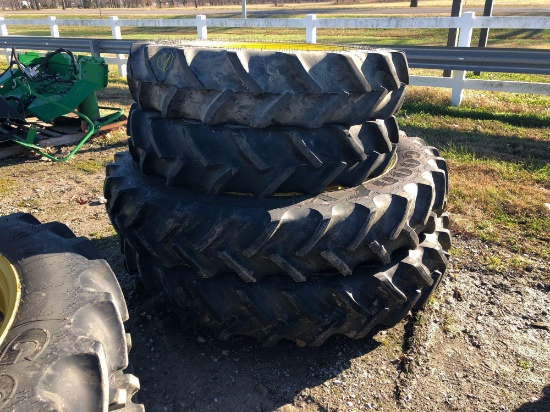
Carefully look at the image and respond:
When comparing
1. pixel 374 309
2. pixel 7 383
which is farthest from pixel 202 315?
pixel 7 383

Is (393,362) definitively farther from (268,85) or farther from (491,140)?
(491,140)

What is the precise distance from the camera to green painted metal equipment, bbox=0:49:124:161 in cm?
641

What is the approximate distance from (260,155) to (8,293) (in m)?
1.44

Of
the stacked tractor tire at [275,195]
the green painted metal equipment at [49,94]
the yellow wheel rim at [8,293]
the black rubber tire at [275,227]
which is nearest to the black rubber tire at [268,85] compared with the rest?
the stacked tractor tire at [275,195]

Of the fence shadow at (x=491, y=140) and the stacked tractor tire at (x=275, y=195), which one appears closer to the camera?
the stacked tractor tire at (x=275, y=195)

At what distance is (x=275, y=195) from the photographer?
2701 millimetres

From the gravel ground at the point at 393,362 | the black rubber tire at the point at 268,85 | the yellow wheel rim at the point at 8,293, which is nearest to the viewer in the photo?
the yellow wheel rim at the point at 8,293

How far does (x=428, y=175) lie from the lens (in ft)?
9.71

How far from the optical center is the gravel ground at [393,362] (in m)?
2.56

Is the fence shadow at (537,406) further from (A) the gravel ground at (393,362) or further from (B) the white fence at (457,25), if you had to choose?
(B) the white fence at (457,25)

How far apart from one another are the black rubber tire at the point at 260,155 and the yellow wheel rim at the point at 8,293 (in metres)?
0.93

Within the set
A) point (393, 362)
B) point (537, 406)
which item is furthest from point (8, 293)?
point (537, 406)

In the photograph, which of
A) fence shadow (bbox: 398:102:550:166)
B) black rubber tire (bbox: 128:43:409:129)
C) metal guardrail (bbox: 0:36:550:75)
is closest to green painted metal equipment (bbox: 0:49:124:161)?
metal guardrail (bbox: 0:36:550:75)

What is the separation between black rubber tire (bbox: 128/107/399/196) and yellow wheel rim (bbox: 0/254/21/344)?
93cm
